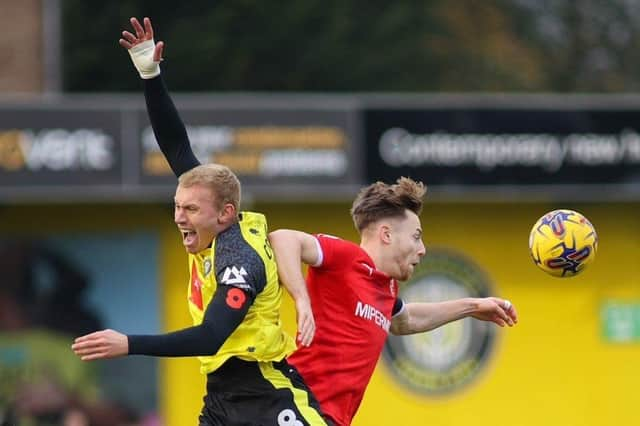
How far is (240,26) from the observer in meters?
20.3

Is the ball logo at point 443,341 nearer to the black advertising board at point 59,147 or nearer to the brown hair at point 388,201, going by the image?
the black advertising board at point 59,147

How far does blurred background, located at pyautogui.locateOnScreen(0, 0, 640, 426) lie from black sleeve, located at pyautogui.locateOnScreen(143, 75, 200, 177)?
6781mm

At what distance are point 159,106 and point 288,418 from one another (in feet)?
4.96

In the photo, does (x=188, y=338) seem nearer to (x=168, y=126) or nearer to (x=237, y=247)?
(x=237, y=247)

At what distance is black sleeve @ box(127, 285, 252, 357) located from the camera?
548cm

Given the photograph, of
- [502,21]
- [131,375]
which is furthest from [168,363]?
[502,21]

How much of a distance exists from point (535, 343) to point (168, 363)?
367 centimetres

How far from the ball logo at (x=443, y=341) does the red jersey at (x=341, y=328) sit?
25.6 ft

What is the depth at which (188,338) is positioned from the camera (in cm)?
557

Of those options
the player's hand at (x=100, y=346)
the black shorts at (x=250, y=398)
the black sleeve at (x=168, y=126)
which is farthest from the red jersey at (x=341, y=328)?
the player's hand at (x=100, y=346)

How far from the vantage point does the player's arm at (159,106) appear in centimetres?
650

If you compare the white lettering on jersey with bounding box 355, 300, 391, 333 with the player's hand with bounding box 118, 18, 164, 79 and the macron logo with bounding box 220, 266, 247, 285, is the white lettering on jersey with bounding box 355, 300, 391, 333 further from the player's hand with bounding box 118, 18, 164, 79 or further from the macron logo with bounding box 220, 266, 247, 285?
the player's hand with bounding box 118, 18, 164, 79

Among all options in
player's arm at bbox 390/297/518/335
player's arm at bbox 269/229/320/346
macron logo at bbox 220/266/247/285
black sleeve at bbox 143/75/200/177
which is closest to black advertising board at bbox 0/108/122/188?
player's arm at bbox 390/297/518/335

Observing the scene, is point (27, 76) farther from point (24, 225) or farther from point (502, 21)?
point (502, 21)
